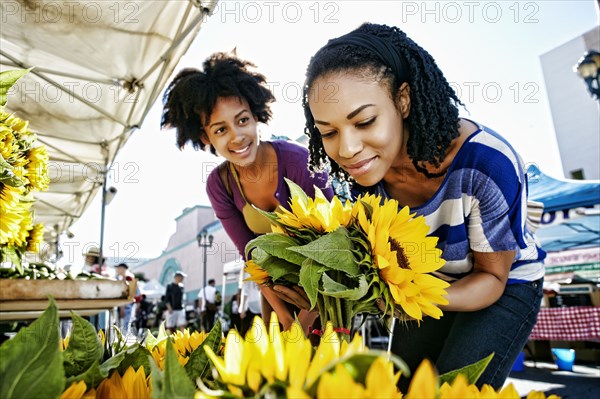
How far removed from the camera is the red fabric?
5.66 m

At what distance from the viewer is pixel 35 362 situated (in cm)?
33

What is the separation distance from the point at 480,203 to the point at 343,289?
0.72m

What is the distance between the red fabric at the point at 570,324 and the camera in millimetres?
5656

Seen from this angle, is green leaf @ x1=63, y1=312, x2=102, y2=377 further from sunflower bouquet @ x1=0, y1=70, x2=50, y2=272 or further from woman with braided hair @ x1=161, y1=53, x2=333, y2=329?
woman with braided hair @ x1=161, y1=53, x2=333, y2=329

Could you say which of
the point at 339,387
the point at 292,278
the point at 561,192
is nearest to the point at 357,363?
the point at 339,387

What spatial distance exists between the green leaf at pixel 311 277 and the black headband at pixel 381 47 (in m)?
→ 0.82

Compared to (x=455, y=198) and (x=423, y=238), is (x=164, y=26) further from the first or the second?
(x=423, y=238)

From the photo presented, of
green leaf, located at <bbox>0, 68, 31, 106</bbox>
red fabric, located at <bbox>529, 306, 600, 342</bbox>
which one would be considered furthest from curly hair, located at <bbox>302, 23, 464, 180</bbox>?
red fabric, located at <bbox>529, 306, 600, 342</bbox>

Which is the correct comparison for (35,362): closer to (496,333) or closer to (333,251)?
(333,251)

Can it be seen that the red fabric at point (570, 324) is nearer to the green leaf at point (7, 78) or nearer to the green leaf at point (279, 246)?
the green leaf at point (279, 246)

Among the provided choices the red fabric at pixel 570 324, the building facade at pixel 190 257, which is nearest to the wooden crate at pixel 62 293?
the red fabric at pixel 570 324

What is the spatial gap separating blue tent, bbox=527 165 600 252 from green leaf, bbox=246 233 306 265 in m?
5.29

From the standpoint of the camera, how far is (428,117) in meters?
1.34

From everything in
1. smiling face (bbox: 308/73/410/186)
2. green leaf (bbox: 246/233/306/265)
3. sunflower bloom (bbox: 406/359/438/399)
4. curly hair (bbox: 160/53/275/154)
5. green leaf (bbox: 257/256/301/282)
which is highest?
curly hair (bbox: 160/53/275/154)
